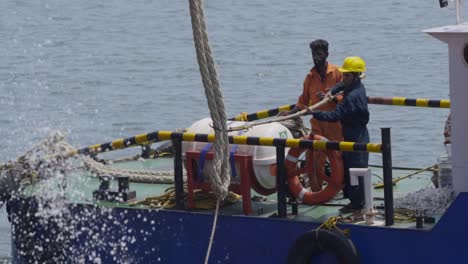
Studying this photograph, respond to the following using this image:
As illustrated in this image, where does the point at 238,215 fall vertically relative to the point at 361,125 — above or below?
below

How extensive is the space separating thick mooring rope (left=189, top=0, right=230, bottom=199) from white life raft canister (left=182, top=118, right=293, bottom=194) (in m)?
0.52

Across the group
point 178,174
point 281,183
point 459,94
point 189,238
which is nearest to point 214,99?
point 281,183

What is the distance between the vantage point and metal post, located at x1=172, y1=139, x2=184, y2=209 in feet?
36.5

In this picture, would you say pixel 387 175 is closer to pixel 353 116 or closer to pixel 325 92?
pixel 353 116

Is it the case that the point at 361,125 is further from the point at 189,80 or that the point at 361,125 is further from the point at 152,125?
the point at 189,80

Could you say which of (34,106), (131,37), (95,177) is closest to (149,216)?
(95,177)

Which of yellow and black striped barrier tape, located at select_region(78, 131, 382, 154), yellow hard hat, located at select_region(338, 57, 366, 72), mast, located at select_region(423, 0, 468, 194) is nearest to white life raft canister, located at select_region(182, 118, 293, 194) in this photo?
yellow and black striped barrier tape, located at select_region(78, 131, 382, 154)

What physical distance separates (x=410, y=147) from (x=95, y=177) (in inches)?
356

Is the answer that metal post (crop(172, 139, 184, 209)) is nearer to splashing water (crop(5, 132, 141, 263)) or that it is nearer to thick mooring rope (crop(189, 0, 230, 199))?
splashing water (crop(5, 132, 141, 263))

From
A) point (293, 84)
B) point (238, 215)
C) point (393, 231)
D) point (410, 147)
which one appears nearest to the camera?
point (393, 231)

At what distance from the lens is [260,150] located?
10992mm

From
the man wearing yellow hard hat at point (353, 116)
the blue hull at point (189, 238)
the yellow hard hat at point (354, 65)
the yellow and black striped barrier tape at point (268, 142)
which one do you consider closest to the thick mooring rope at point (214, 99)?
the yellow and black striped barrier tape at point (268, 142)

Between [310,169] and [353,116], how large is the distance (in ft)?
2.03

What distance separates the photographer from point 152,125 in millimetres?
22875
